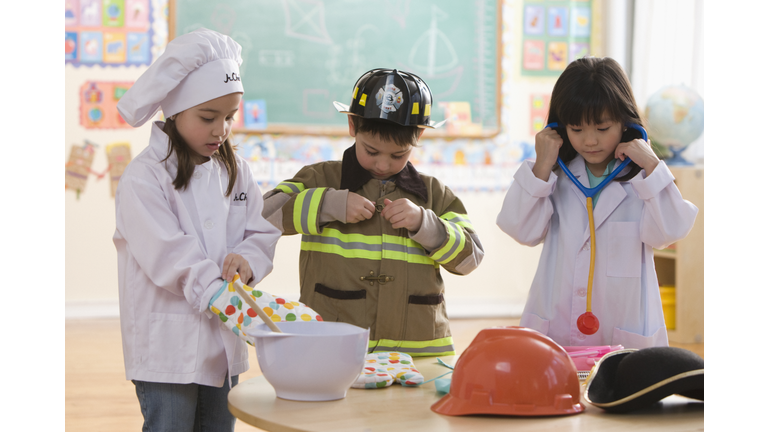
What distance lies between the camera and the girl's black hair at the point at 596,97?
4.60ft

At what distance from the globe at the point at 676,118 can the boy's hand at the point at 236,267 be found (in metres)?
2.93

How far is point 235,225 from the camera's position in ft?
4.43

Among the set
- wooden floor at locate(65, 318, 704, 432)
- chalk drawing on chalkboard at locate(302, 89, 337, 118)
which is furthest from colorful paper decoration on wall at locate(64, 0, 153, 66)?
wooden floor at locate(65, 318, 704, 432)

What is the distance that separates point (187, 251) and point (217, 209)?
135 mm

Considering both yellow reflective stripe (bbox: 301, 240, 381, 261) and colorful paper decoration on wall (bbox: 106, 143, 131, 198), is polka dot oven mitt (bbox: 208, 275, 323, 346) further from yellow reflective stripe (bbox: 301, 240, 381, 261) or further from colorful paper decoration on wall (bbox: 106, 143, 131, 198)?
colorful paper decoration on wall (bbox: 106, 143, 131, 198)

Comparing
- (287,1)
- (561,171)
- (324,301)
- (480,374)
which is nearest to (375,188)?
(324,301)

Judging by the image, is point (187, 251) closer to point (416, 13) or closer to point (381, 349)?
point (381, 349)

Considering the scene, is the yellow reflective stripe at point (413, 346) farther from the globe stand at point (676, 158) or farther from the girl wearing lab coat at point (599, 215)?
the globe stand at point (676, 158)

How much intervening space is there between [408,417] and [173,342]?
1.94 feet

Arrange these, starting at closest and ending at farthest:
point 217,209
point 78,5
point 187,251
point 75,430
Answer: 1. point 187,251
2. point 217,209
3. point 75,430
4. point 78,5

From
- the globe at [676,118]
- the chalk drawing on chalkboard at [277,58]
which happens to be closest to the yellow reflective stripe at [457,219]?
the globe at [676,118]

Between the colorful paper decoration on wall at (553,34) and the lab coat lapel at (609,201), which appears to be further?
the colorful paper decoration on wall at (553,34)

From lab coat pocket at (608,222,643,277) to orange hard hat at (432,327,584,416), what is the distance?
0.64m

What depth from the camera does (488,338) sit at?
2.87 feet
